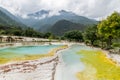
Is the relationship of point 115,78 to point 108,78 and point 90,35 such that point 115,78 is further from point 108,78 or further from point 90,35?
point 90,35

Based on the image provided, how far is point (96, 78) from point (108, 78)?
1.41 meters

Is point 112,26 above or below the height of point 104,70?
above

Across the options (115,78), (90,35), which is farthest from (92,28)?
(115,78)

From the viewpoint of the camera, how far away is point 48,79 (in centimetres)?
2906

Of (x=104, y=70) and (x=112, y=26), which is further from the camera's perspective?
(x=112, y=26)

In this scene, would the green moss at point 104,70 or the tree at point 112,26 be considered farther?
the tree at point 112,26

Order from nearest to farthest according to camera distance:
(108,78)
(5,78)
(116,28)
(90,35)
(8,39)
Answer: (5,78) → (108,78) → (116,28) → (90,35) → (8,39)

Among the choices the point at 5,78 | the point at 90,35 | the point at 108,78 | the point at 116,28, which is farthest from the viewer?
the point at 90,35

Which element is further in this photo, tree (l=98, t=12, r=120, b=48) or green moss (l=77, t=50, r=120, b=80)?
tree (l=98, t=12, r=120, b=48)

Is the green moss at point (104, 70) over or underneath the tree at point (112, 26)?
underneath

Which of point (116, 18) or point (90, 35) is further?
point (90, 35)

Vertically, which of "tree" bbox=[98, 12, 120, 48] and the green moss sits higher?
"tree" bbox=[98, 12, 120, 48]

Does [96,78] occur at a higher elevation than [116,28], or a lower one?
lower

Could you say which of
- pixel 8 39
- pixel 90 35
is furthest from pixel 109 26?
pixel 8 39
